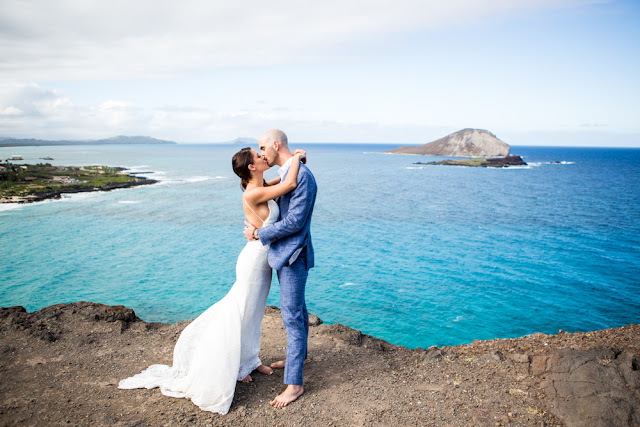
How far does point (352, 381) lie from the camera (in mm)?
5996

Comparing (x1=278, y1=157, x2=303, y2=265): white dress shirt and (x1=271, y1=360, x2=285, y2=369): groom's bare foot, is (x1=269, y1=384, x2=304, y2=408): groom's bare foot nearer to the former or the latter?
(x1=271, y1=360, x2=285, y2=369): groom's bare foot

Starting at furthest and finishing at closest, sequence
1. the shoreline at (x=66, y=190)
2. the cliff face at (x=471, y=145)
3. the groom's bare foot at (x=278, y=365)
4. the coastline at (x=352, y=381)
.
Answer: the cliff face at (x=471, y=145), the shoreline at (x=66, y=190), the groom's bare foot at (x=278, y=365), the coastline at (x=352, y=381)

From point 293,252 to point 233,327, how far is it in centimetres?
142

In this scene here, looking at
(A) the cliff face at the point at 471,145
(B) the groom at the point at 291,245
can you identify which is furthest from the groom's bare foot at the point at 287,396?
(A) the cliff face at the point at 471,145

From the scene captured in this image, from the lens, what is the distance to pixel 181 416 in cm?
493

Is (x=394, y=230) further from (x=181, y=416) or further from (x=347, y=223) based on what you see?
Result: (x=181, y=416)

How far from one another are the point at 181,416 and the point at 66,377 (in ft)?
8.22

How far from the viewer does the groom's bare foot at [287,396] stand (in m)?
5.22

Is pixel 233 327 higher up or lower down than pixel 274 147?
lower down

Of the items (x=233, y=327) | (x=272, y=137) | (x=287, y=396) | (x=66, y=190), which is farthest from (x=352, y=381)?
(x=66, y=190)

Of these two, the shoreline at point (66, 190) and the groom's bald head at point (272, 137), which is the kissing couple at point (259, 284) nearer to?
the groom's bald head at point (272, 137)

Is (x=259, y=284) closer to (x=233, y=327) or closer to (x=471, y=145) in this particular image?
(x=233, y=327)

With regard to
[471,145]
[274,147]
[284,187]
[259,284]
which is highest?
[471,145]

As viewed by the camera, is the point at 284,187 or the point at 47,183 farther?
the point at 47,183
